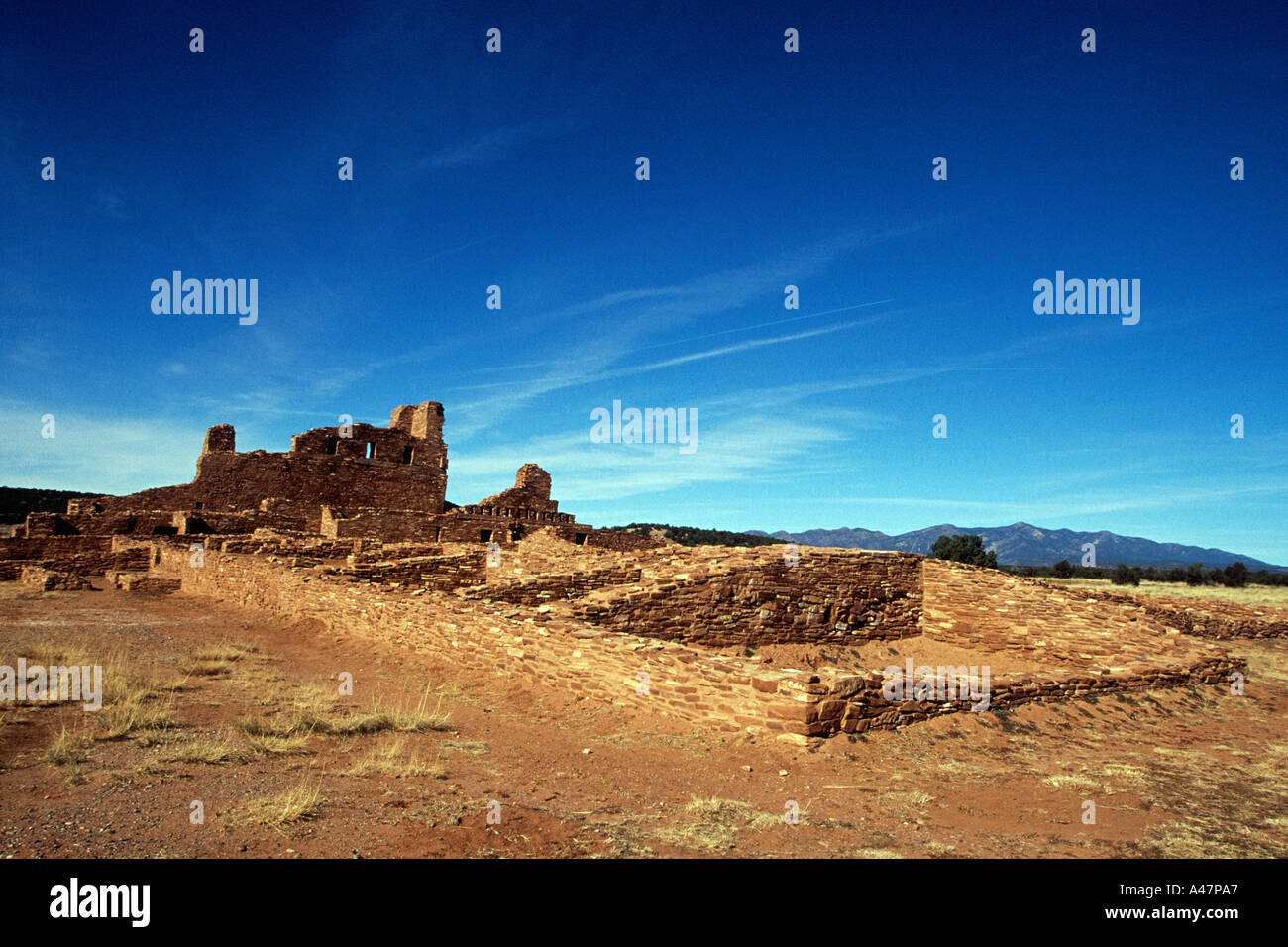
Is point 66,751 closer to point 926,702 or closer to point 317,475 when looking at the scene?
point 926,702

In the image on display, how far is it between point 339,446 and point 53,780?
24.9m

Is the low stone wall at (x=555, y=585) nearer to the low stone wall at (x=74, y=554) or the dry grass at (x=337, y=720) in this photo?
the dry grass at (x=337, y=720)

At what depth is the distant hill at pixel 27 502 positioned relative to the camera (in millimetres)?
53469

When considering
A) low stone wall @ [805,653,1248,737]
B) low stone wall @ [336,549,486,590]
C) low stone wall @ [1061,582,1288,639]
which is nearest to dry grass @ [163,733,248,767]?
low stone wall @ [805,653,1248,737]

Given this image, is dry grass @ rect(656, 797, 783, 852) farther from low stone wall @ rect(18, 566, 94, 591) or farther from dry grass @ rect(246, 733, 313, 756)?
low stone wall @ rect(18, 566, 94, 591)

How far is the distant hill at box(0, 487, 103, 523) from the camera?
175ft

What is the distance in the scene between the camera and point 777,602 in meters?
12.5

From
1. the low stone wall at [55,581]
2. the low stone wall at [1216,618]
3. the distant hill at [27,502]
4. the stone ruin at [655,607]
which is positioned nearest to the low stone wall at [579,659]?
the stone ruin at [655,607]

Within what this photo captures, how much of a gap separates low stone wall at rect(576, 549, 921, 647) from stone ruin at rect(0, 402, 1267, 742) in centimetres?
4

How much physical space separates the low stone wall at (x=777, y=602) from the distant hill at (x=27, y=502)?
191ft

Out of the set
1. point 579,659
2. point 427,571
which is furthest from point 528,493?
point 579,659

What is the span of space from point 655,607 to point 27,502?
77966 mm
